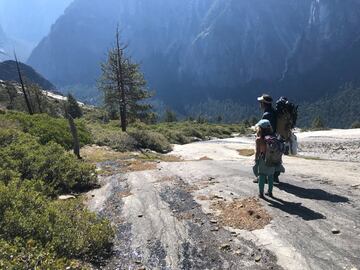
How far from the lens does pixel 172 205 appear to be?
1150cm

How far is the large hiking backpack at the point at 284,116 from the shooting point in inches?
510

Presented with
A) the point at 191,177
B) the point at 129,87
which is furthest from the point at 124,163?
the point at 129,87

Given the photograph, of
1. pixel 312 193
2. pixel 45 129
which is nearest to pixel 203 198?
pixel 312 193

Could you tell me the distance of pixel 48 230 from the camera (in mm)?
8078

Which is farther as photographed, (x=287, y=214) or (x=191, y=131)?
(x=191, y=131)

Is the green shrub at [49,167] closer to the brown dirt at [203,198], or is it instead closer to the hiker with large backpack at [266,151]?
the brown dirt at [203,198]

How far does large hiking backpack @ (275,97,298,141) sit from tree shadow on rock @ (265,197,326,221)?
9.04 feet

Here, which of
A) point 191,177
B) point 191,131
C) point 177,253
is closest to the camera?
point 177,253

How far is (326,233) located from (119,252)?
4057mm

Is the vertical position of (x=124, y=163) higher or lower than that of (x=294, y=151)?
lower

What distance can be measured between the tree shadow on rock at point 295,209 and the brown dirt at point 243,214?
434 mm

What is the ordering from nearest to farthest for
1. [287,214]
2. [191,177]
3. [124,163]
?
[287,214] < [191,177] < [124,163]

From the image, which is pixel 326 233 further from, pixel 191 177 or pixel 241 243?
pixel 191 177

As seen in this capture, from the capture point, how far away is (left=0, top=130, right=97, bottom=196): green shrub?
45.6ft
